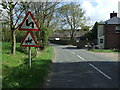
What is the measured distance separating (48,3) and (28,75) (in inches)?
720

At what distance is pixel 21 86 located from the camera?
6336 mm

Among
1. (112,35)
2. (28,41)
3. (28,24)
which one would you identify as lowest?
(28,41)

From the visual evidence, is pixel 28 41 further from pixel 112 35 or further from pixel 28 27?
pixel 112 35

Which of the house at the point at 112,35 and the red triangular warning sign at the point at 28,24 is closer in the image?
the red triangular warning sign at the point at 28,24

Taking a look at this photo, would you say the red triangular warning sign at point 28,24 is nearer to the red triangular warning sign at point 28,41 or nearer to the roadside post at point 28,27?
the roadside post at point 28,27

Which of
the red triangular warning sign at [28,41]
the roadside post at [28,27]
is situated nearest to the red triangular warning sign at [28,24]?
the roadside post at [28,27]

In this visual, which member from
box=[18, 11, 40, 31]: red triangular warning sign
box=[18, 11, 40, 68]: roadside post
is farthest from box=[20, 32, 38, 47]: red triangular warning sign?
box=[18, 11, 40, 31]: red triangular warning sign

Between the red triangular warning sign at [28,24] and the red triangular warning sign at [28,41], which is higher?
the red triangular warning sign at [28,24]

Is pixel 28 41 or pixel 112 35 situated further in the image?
pixel 112 35

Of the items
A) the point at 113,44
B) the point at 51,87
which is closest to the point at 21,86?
the point at 51,87

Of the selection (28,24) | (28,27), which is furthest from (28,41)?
(28,24)

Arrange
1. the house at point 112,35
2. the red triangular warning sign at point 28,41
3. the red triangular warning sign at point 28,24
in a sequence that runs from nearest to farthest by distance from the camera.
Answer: the red triangular warning sign at point 28,24, the red triangular warning sign at point 28,41, the house at point 112,35

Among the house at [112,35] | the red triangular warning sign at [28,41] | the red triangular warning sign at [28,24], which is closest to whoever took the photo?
the red triangular warning sign at [28,24]

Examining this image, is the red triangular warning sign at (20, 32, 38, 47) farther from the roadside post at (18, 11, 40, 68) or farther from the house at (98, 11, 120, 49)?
the house at (98, 11, 120, 49)
